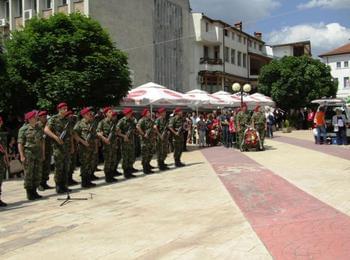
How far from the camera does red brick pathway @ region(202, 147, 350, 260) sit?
5.96 metres

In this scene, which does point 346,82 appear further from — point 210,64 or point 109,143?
point 109,143

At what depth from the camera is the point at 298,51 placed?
234 feet

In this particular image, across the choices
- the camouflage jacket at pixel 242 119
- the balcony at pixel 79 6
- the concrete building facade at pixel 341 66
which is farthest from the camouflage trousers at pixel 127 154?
the concrete building facade at pixel 341 66

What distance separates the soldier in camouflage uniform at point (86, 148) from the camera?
11570 millimetres

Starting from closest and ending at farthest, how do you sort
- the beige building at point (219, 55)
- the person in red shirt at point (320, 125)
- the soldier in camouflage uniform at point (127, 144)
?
the soldier in camouflage uniform at point (127, 144) → the person in red shirt at point (320, 125) → the beige building at point (219, 55)

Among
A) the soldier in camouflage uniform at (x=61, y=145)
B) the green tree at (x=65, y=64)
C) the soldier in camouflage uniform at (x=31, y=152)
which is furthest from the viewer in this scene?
the green tree at (x=65, y=64)

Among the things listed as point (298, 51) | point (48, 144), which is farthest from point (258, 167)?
point (298, 51)

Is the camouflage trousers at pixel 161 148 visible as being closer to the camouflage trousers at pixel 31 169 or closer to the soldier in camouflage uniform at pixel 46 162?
the soldier in camouflage uniform at pixel 46 162

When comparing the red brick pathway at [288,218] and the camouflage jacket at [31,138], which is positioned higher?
the camouflage jacket at [31,138]

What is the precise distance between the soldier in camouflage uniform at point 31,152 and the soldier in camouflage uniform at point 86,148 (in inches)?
51.5

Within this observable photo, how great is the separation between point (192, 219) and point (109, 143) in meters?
5.03

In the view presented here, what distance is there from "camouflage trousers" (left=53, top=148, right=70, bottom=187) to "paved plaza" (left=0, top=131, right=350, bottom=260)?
0.39 meters

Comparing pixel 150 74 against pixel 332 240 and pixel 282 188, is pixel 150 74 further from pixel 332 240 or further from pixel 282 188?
pixel 332 240

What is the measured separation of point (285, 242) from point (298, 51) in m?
68.1
